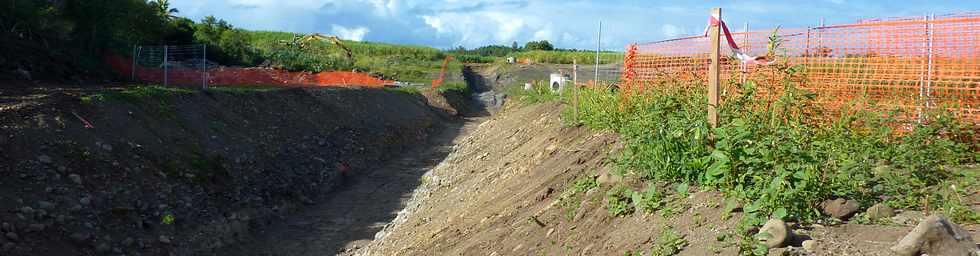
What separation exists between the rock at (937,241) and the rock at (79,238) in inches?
299

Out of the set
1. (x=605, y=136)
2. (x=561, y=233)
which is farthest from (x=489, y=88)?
(x=561, y=233)

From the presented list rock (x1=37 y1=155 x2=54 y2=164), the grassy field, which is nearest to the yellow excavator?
the grassy field

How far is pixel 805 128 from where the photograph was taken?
602 centimetres

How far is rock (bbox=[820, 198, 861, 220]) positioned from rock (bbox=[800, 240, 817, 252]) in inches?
27.0

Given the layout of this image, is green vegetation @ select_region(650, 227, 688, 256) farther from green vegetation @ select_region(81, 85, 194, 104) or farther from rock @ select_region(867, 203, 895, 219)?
green vegetation @ select_region(81, 85, 194, 104)

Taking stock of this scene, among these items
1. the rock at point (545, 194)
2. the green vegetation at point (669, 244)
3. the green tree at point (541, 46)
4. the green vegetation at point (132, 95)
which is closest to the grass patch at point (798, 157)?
the green vegetation at point (669, 244)

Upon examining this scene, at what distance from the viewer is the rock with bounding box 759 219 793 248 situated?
4480 mm

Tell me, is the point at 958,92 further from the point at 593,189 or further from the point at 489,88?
the point at 489,88

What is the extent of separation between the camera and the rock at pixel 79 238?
26.6ft

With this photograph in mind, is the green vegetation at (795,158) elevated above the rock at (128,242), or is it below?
above

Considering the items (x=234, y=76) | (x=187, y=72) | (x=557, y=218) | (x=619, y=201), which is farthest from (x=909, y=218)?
Answer: (x=234, y=76)

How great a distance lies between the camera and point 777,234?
4492 millimetres

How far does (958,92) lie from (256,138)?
1198 cm

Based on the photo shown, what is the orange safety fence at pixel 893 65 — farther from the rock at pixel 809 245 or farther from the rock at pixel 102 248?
the rock at pixel 102 248
